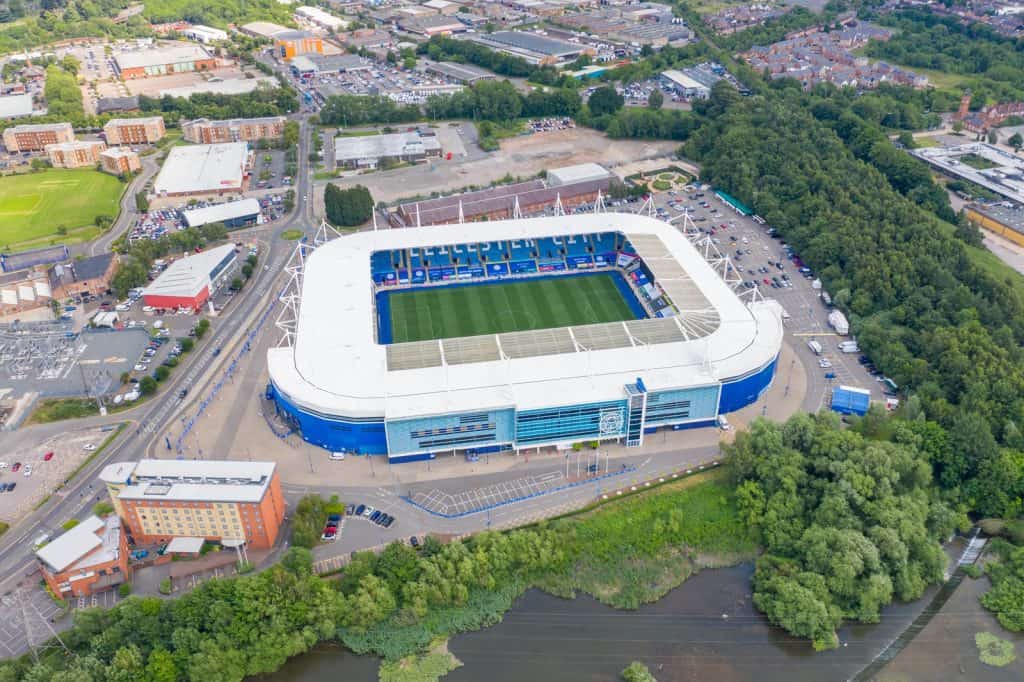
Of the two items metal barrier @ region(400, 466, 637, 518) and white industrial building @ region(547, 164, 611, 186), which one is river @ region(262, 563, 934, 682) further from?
white industrial building @ region(547, 164, 611, 186)

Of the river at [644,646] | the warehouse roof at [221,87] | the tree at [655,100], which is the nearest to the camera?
the river at [644,646]

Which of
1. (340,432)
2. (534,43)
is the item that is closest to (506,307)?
(340,432)

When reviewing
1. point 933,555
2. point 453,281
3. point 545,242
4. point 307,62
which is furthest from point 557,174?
point 307,62

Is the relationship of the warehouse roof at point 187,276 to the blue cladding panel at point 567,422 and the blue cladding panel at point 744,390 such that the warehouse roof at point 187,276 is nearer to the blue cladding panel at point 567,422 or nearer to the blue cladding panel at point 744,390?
the blue cladding panel at point 567,422

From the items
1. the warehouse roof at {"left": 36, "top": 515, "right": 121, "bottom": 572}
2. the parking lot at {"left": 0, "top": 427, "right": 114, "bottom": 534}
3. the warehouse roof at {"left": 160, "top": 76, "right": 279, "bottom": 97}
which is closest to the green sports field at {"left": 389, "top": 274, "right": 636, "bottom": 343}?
the parking lot at {"left": 0, "top": 427, "right": 114, "bottom": 534}

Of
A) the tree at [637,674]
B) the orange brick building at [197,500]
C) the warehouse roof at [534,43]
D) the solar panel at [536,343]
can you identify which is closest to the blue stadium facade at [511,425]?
the solar panel at [536,343]

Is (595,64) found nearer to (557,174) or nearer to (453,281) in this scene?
(557,174)
